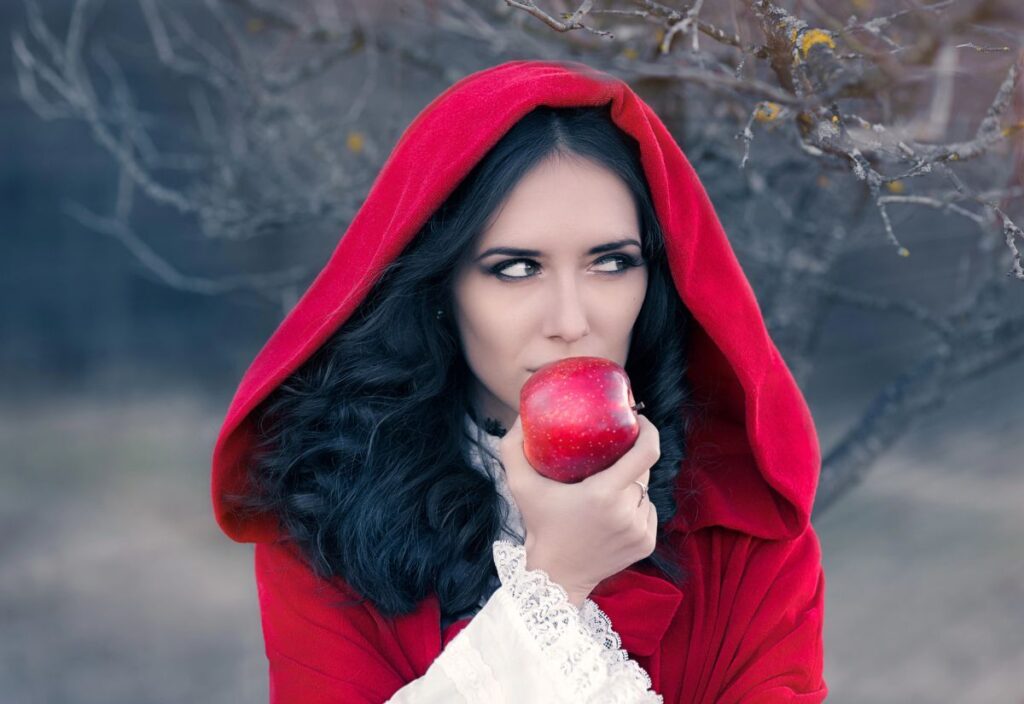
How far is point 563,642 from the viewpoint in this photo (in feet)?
4.53

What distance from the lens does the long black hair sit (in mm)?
1570

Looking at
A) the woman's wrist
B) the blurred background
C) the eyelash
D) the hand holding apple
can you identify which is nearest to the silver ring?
the hand holding apple

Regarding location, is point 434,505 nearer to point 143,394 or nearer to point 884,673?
point 884,673

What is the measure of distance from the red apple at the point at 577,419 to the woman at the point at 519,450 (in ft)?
0.08

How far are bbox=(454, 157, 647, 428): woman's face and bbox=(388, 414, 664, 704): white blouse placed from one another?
288mm

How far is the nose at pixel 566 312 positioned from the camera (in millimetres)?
1483

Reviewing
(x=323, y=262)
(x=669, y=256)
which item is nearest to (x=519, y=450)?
(x=669, y=256)

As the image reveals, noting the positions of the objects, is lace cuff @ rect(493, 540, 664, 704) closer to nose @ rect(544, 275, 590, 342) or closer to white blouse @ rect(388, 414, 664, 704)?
white blouse @ rect(388, 414, 664, 704)

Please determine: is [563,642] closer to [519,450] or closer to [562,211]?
[519,450]

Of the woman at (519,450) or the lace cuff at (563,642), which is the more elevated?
the woman at (519,450)

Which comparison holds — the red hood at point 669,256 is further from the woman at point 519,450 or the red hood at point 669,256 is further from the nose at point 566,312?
the nose at point 566,312

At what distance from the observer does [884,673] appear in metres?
4.11

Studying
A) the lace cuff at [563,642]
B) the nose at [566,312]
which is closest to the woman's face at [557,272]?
the nose at [566,312]

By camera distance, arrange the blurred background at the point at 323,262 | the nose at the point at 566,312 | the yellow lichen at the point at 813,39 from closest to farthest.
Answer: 1. the yellow lichen at the point at 813,39
2. the nose at the point at 566,312
3. the blurred background at the point at 323,262
